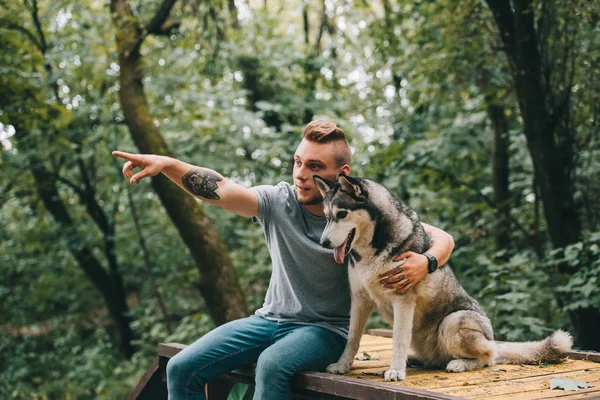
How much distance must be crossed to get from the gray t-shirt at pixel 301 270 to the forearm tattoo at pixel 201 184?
27 cm

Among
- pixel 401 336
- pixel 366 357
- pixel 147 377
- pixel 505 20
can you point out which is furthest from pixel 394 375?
pixel 505 20

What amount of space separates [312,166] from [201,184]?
2.11 ft

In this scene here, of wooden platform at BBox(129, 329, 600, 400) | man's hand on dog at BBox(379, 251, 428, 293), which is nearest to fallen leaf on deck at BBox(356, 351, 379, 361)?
wooden platform at BBox(129, 329, 600, 400)

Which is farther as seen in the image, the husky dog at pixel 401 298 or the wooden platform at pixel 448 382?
the husky dog at pixel 401 298

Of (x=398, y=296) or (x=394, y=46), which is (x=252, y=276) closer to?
(x=394, y=46)

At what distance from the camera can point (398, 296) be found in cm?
294

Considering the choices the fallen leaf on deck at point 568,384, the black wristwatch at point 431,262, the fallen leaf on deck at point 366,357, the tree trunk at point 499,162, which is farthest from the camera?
the tree trunk at point 499,162

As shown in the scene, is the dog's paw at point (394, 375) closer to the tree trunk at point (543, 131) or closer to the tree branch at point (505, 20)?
the tree trunk at point (543, 131)

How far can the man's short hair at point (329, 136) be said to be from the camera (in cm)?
319

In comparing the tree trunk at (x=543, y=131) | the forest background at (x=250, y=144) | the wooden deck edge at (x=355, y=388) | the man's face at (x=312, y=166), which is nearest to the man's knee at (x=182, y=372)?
the wooden deck edge at (x=355, y=388)

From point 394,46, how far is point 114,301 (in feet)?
24.9

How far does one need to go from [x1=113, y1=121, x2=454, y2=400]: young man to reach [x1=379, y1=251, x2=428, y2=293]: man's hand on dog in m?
0.04

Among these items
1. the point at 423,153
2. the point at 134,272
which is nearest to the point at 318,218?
the point at 423,153

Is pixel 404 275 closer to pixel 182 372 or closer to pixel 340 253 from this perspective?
pixel 340 253
